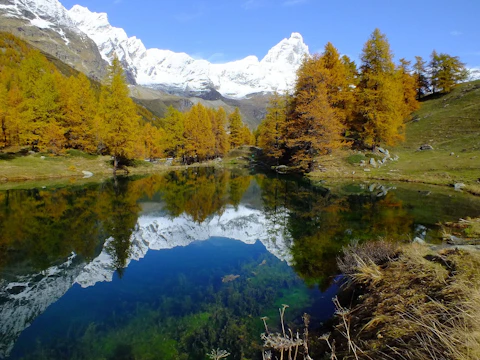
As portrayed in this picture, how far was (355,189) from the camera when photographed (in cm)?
3045

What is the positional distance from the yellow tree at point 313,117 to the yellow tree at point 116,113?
2819 cm

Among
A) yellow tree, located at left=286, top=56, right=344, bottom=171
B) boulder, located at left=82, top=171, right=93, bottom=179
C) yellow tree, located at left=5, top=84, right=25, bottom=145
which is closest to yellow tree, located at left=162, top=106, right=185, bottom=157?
boulder, located at left=82, top=171, right=93, bottom=179

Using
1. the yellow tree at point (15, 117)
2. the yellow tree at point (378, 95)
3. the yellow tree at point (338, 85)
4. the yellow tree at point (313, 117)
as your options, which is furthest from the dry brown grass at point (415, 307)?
the yellow tree at point (15, 117)

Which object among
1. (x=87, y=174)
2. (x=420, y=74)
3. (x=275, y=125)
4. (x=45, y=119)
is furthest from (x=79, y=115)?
(x=420, y=74)

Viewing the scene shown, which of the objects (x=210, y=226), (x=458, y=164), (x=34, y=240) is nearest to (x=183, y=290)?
(x=210, y=226)

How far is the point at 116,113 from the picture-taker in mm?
48000

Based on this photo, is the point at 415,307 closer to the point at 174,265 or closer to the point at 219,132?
the point at 174,265

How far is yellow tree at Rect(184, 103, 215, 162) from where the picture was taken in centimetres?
7225

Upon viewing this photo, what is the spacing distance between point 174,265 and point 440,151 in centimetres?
4367

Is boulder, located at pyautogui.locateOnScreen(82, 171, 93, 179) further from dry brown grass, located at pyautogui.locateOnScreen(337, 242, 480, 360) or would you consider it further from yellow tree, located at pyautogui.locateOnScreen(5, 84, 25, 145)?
dry brown grass, located at pyautogui.locateOnScreen(337, 242, 480, 360)

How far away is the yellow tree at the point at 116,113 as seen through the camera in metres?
47.6

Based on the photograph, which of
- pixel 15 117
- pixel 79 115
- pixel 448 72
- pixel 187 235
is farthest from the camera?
pixel 448 72

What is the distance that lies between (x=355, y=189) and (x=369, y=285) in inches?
944

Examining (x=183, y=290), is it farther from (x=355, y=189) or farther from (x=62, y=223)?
(x=355, y=189)
